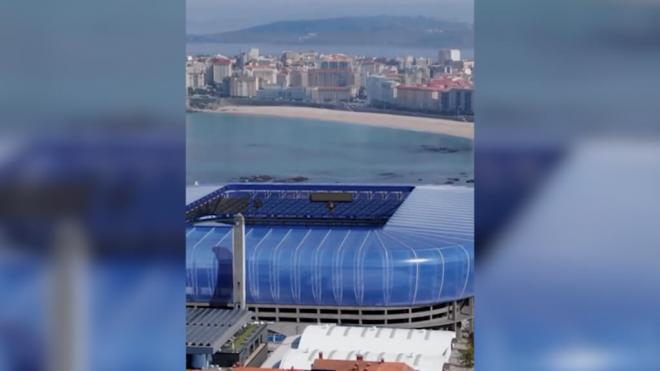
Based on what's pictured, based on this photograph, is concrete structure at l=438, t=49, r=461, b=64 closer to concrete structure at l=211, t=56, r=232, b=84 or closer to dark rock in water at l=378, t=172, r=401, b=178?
dark rock in water at l=378, t=172, r=401, b=178

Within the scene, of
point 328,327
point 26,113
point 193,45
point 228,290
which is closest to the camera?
point 26,113

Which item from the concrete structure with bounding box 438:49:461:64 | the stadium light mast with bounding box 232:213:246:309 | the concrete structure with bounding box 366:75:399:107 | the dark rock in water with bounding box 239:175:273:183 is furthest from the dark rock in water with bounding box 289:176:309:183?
the stadium light mast with bounding box 232:213:246:309

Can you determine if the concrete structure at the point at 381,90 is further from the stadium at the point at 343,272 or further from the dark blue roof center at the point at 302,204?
the stadium at the point at 343,272

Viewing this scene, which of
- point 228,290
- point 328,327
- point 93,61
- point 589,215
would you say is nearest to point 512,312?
point 589,215

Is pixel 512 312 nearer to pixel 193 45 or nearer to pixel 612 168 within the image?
pixel 612 168

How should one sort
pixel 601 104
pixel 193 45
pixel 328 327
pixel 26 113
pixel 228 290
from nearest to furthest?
1. pixel 601 104
2. pixel 26 113
3. pixel 328 327
4. pixel 228 290
5. pixel 193 45

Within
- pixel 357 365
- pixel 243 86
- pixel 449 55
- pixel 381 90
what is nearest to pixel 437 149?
pixel 381 90
